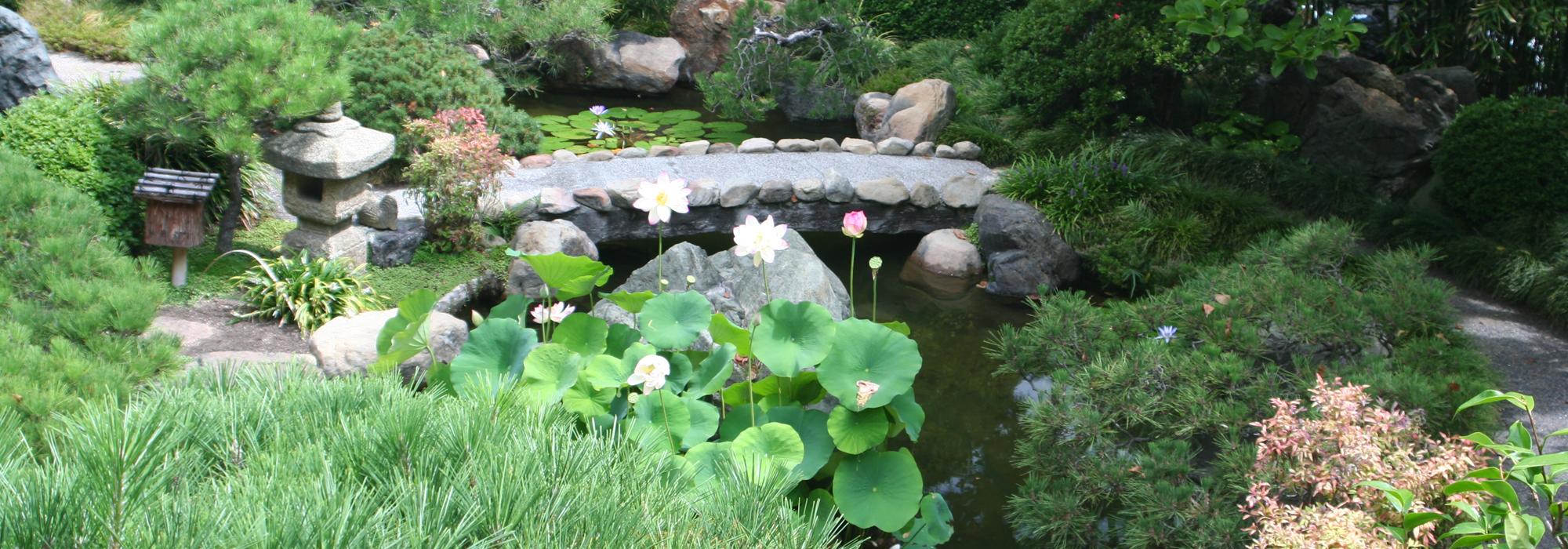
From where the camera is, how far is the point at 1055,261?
733 centimetres

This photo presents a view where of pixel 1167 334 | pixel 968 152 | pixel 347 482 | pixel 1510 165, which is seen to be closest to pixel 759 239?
pixel 1167 334

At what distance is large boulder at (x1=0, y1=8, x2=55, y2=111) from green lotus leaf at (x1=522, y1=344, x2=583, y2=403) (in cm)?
476

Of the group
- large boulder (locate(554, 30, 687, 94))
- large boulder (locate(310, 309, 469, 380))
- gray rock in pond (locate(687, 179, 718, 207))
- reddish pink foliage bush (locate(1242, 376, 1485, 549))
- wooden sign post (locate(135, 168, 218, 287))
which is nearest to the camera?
reddish pink foliage bush (locate(1242, 376, 1485, 549))

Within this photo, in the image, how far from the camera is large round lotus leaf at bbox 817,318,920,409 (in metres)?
3.47

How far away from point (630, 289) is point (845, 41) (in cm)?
610

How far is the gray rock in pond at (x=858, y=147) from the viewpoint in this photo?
30.9 ft

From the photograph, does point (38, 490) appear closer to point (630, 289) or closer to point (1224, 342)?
point (1224, 342)

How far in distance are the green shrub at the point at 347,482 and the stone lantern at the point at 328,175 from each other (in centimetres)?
418

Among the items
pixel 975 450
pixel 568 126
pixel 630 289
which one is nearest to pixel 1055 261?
pixel 975 450

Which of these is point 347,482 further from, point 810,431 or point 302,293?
point 302,293

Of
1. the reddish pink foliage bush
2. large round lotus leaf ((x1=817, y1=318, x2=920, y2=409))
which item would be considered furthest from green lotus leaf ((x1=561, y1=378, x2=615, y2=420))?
the reddish pink foliage bush

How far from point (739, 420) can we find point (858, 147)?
5966mm

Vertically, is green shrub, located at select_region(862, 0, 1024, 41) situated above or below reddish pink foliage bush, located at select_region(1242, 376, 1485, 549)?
above

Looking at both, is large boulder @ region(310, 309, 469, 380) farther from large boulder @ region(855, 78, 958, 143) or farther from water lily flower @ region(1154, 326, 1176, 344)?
large boulder @ region(855, 78, 958, 143)
